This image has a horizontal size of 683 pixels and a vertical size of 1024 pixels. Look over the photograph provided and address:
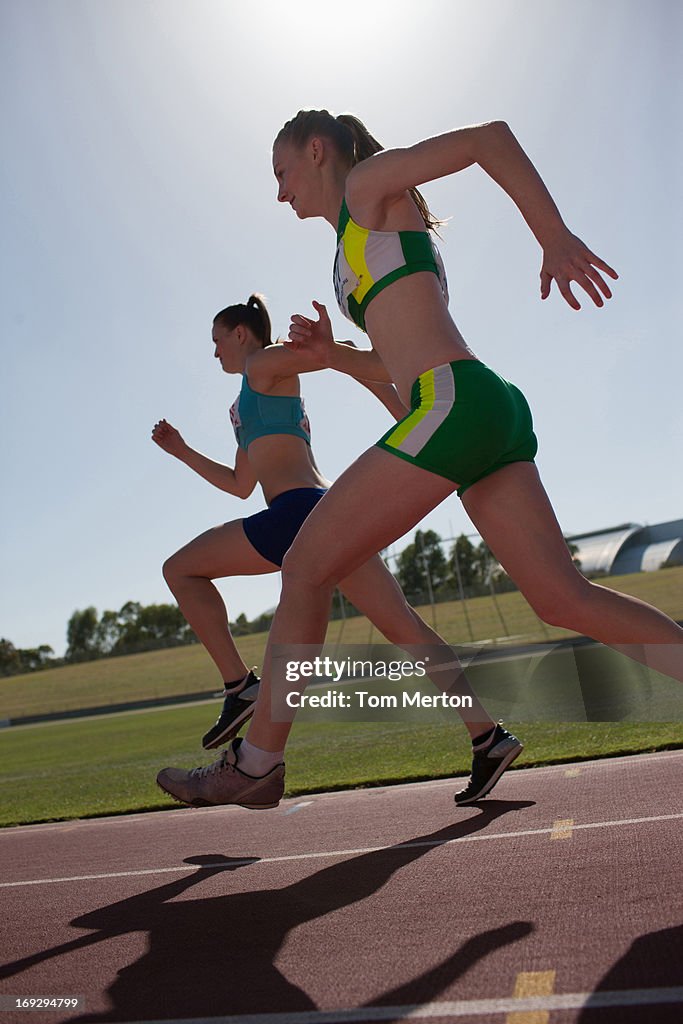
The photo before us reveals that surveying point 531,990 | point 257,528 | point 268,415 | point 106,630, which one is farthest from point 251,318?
point 106,630

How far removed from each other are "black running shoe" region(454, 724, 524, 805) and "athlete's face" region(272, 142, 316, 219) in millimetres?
2366

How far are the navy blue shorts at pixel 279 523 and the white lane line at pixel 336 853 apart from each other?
127cm

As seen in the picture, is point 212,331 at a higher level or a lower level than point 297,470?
higher

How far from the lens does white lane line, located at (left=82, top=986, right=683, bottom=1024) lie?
1.99m

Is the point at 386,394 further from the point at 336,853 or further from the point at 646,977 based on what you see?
the point at 646,977

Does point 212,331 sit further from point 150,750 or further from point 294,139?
point 150,750

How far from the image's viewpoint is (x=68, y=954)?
9.73 ft

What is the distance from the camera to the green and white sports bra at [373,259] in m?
3.02

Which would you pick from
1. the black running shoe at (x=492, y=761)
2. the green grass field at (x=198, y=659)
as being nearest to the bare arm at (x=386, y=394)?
the black running shoe at (x=492, y=761)

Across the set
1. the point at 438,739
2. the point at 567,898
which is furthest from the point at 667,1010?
the point at 438,739

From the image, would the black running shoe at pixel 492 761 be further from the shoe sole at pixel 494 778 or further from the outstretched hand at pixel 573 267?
the outstretched hand at pixel 573 267

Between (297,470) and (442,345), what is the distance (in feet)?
6.11

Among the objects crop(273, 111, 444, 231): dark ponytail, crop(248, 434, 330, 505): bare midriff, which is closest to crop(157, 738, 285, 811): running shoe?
crop(248, 434, 330, 505): bare midriff

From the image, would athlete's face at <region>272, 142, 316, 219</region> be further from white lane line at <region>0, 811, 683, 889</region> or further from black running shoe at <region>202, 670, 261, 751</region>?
white lane line at <region>0, 811, 683, 889</region>
